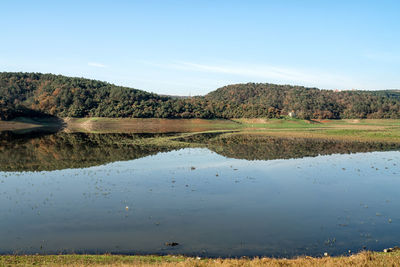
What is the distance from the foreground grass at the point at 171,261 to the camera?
1162 centimetres

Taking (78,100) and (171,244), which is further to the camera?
(78,100)

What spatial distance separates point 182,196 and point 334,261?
513 inches

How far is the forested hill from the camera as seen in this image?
5369 inches

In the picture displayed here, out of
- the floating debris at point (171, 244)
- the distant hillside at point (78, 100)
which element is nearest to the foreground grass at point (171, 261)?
the floating debris at point (171, 244)

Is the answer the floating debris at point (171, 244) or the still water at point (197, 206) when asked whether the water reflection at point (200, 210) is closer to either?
the still water at point (197, 206)

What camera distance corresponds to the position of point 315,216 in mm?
Answer: 19594

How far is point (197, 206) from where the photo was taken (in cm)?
2128

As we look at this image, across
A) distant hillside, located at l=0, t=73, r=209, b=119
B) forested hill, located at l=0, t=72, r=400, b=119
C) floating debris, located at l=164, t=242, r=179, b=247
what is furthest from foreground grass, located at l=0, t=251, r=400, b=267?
distant hillside, located at l=0, t=73, r=209, b=119

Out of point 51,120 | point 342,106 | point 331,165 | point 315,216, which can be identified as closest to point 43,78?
point 51,120

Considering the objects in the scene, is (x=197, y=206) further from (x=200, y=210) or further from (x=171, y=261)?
(x=171, y=261)

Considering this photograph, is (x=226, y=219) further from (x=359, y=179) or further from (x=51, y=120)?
(x=51, y=120)

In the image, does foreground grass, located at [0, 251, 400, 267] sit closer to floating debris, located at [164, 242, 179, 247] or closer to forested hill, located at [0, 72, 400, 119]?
floating debris, located at [164, 242, 179, 247]

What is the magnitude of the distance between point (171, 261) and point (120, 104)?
13306 centimetres

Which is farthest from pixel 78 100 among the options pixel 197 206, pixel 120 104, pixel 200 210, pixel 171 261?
pixel 171 261
